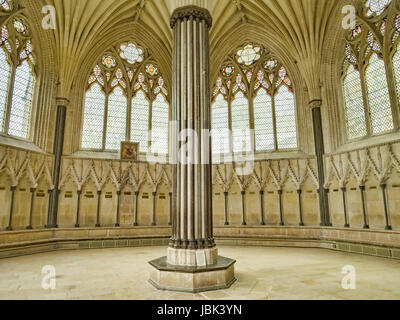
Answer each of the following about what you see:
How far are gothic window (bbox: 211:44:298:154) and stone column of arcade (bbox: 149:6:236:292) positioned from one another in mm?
8310

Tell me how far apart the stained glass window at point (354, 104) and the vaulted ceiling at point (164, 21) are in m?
1.47

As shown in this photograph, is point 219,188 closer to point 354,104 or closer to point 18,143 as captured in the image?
point 354,104

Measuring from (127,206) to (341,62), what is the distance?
13.3m

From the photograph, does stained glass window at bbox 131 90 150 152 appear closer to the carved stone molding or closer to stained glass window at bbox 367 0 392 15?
the carved stone molding

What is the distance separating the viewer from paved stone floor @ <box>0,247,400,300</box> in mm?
5797

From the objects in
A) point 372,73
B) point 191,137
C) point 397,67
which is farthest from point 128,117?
point 397,67

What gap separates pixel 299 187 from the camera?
14.2 meters

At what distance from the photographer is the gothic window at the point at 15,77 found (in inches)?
477

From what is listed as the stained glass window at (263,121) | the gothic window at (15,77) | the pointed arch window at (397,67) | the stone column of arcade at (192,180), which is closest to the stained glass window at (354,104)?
the pointed arch window at (397,67)

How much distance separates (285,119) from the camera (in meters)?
15.5

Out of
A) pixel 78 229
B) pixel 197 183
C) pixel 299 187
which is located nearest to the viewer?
pixel 197 183

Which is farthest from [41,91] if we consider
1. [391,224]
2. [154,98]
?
[391,224]

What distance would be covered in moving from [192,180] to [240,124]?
9617mm

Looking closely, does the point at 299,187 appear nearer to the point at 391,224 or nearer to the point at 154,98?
the point at 391,224
